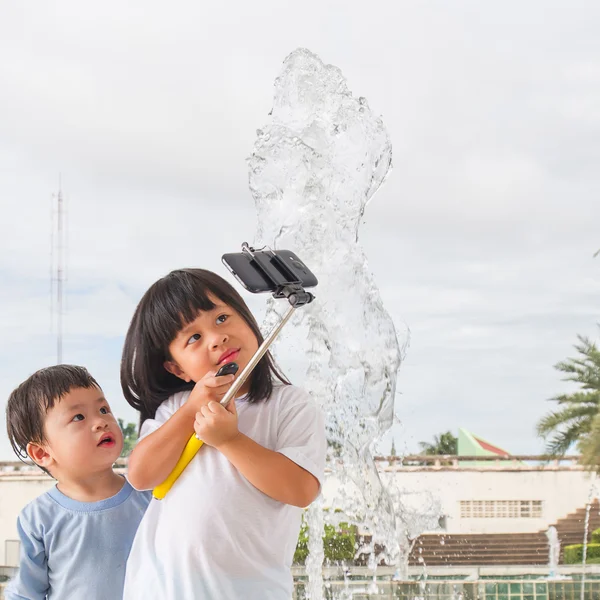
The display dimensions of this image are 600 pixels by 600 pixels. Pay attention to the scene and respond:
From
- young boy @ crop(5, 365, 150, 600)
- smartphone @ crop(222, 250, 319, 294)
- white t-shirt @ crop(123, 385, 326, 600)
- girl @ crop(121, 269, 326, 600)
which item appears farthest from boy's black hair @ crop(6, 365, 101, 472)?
smartphone @ crop(222, 250, 319, 294)

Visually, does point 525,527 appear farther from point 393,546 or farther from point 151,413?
point 151,413

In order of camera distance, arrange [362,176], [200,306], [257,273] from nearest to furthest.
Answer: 1. [257,273]
2. [200,306]
3. [362,176]

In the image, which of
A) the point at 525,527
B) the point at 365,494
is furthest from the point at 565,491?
the point at 365,494

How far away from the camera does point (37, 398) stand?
4.16ft

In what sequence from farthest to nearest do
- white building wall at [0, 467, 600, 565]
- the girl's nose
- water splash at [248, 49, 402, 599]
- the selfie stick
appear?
1. white building wall at [0, 467, 600, 565]
2. water splash at [248, 49, 402, 599]
3. the girl's nose
4. the selfie stick

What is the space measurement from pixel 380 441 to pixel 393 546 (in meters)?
2.70

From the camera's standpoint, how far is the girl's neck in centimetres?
127

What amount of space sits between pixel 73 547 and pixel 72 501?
6 centimetres

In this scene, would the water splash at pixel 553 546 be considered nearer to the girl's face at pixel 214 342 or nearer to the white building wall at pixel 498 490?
the white building wall at pixel 498 490

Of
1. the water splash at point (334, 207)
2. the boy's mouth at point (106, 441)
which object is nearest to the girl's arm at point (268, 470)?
the boy's mouth at point (106, 441)

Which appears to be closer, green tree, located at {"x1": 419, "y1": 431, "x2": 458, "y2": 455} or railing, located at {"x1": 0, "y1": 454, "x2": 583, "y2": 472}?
railing, located at {"x1": 0, "y1": 454, "x2": 583, "y2": 472}

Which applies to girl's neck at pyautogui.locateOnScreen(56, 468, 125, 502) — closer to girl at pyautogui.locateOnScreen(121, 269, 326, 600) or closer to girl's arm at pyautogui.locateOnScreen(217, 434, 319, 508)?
girl at pyautogui.locateOnScreen(121, 269, 326, 600)

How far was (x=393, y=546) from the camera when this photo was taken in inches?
250

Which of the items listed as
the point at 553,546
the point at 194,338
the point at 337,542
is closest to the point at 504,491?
the point at 553,546
